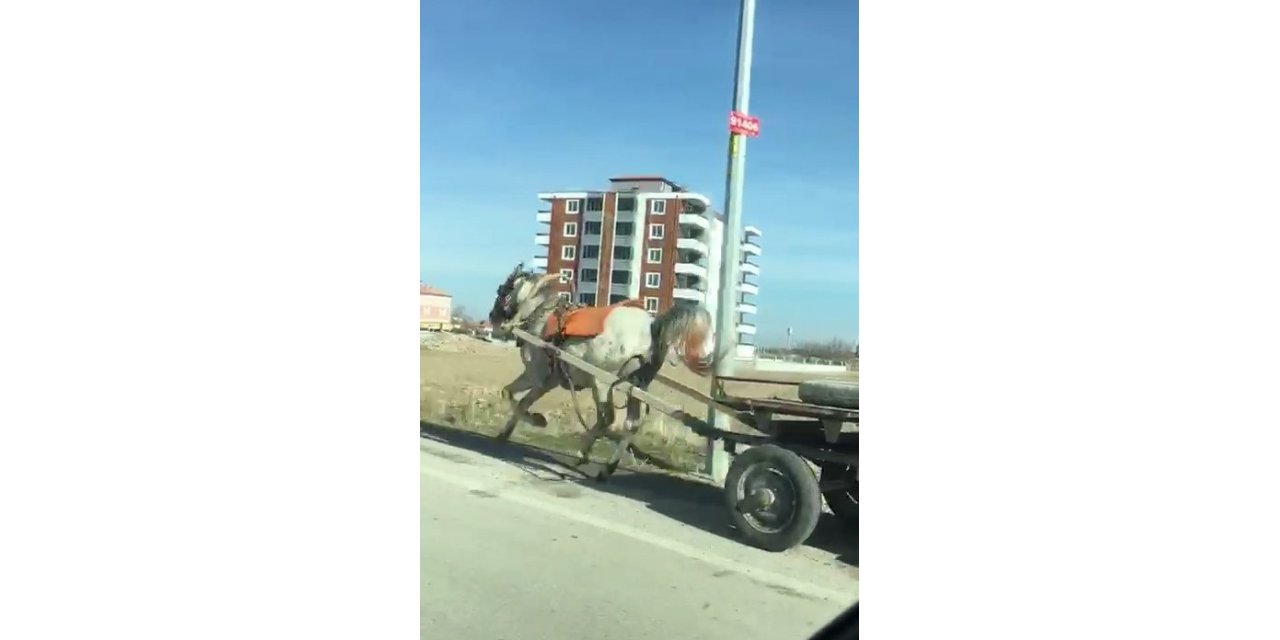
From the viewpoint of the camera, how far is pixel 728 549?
55.8 inches

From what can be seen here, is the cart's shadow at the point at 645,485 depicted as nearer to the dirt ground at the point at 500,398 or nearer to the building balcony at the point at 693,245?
the dirt ground at the point at 500,398

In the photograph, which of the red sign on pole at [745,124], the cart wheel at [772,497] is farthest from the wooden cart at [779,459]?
the red sign on pole at [745,124]

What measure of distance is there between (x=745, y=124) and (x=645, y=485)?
0.65m

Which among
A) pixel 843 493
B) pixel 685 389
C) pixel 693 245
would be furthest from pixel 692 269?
pixel 843 493

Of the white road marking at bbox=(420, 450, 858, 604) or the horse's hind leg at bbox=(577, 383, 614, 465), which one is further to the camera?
the horse's hind leg at bbox=(577, 383, 614, 465)

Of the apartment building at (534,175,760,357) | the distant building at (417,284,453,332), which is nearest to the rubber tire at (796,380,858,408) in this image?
the apartment building at (534,175,760,357)

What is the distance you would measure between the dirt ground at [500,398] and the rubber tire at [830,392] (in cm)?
1

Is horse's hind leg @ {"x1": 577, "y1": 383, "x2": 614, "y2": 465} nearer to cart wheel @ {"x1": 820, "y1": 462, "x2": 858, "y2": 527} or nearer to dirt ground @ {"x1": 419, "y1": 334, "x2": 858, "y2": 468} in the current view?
dirt ground @ {"x1": 419, "y1": 334, "x2": 858, "y2": 468}

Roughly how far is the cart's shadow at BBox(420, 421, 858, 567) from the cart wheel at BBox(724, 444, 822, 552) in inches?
0.8

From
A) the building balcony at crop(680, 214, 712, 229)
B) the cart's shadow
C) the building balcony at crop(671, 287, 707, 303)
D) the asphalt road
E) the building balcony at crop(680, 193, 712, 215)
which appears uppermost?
the building balcony at crop(680, 193, 712, 215)

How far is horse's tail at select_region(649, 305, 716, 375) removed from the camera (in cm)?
149

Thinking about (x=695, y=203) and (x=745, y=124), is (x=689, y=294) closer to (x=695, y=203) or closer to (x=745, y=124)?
(x=695, y=203)

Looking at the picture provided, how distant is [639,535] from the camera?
143 cm
